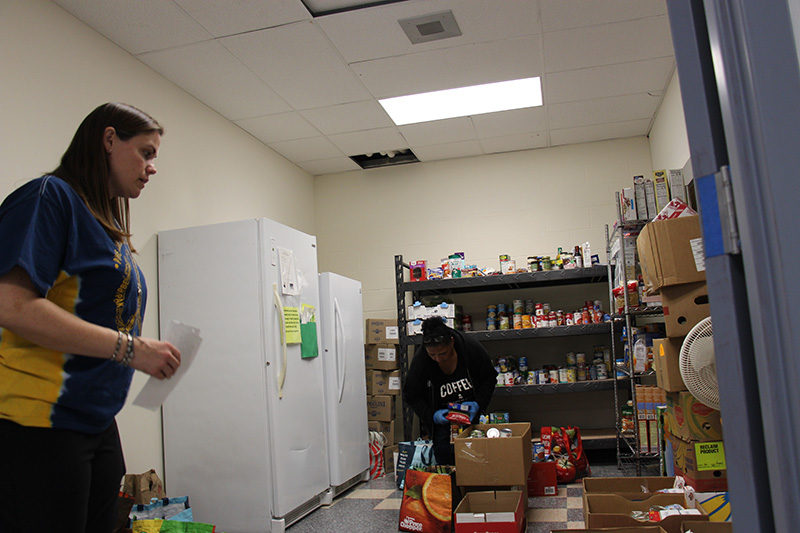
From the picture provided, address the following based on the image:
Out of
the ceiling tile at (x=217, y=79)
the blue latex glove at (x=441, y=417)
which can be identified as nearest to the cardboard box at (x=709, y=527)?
the blue latex glove at (x=441, y=417)

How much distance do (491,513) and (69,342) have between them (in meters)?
2.33

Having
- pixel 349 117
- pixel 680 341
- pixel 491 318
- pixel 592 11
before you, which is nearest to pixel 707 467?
pixel 680 341

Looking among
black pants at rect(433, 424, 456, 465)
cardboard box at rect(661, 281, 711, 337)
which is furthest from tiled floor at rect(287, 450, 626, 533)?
cardboard box at rect(661, 281, 711, 337)

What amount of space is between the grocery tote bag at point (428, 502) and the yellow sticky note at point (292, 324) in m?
1.20

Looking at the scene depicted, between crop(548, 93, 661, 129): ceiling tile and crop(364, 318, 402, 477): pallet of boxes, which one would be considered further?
crop(364, 318, 402, 477): pallet of boxes

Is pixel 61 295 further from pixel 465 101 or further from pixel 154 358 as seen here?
pixel 465 101

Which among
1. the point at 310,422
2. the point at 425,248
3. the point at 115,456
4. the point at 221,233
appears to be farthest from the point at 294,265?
the point at 115,456

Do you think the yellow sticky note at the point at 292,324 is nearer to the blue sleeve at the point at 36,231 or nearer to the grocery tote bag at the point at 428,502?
the grocery tote bag at the point at 428,502

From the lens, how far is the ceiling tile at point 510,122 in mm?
5297

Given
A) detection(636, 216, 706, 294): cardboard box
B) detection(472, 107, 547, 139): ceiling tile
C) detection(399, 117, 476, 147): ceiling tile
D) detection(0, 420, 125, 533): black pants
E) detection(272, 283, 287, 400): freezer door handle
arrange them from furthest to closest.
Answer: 1. detection(399, 117, 476, 147): ceiling tile
2. detection(472, 107, 547, 139): ceiling tile
3. detection(272, 283, 287, 400): freezer door handle
4. detection(636, 216, 706, 294): cardboard box
5. detection(0, 420, 125, 533): black pants

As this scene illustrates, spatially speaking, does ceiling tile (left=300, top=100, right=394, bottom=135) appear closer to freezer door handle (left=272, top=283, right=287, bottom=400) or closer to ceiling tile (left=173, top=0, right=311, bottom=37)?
ceiling tile (left=173, top=0, right=311, bottom=37)

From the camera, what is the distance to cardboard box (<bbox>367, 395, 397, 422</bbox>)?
5715mm

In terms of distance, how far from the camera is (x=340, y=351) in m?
4.83

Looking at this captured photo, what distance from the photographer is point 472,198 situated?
636 centimetres
